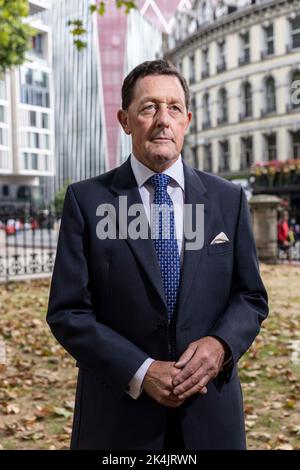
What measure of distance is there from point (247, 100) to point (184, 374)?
3791cm

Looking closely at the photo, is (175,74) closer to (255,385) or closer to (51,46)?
(255,385)

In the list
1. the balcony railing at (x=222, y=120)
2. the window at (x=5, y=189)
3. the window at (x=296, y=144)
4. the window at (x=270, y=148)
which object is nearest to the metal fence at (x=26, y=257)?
the window at (x=5, y=189)

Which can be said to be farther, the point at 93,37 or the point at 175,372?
the point at 93,37

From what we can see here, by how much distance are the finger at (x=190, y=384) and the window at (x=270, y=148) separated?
36241mm

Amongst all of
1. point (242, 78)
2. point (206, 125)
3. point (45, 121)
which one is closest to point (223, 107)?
point (206, 125)

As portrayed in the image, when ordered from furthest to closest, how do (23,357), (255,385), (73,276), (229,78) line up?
(229,78) → (23,357) → (255,385) → (73,276)

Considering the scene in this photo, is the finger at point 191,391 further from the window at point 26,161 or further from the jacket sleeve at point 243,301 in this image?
the window at point 26,161

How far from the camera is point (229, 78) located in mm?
38094

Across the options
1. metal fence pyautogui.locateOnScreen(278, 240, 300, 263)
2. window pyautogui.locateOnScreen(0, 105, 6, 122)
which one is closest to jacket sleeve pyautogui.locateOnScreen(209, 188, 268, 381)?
window pyautogui.locateOnScreen(0, 105, 6, 122)

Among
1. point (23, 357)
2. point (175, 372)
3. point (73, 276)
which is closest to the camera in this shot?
point (175, 372)

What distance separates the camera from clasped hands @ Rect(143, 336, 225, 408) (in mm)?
2002

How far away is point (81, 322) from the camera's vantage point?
6.82 ft
